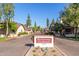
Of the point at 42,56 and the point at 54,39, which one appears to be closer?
the point at 42,56

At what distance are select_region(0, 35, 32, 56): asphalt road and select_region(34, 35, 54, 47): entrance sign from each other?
754mm

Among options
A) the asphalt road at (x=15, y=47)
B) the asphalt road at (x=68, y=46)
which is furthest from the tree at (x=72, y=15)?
the asphalt road at (x=15, y=47)

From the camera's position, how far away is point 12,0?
14.8 metres

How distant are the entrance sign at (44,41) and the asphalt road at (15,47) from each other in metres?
0.75

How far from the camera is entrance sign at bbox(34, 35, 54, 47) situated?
1635 cm

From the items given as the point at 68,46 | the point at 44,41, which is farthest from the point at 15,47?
the point at 68,46

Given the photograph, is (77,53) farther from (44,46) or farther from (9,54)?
(9,54)

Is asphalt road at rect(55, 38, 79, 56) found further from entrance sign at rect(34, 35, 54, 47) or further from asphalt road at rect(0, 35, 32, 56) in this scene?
asphalt road at rect(0, 35, 32, 56)

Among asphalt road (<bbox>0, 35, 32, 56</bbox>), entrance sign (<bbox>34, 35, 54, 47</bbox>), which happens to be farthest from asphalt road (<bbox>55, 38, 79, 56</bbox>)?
asphalt road (<bbox>0, 35, 32, 56</bbox>)

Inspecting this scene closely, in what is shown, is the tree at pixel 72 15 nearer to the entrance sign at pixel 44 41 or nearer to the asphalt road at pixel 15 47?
the entrance sign at pixel 44 41

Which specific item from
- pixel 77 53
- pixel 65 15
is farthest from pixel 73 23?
pixel 77 53

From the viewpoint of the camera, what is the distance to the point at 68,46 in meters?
17.6

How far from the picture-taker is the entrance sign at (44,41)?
16.3 m

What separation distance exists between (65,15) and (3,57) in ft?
23.7
